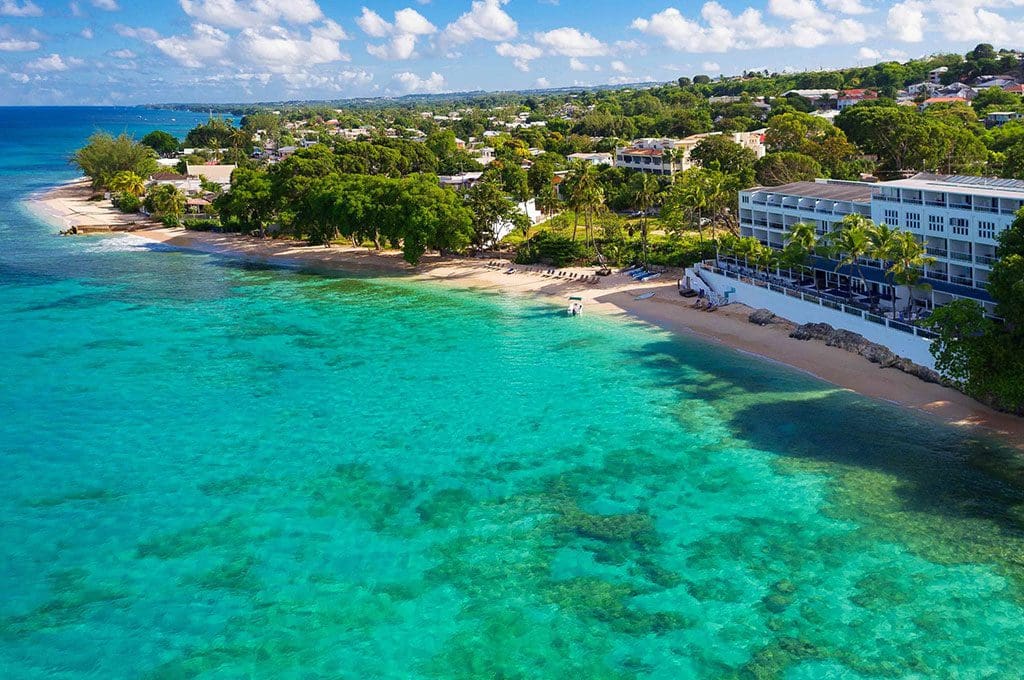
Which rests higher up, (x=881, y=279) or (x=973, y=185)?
(x=973, y=185)

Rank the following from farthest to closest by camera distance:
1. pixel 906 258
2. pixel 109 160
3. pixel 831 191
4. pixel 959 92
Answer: pixel 959 92 → pixel 109 160 → pixel 831 191 → pixel 906 258

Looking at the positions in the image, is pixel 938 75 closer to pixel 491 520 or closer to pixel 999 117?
pixel 999 117

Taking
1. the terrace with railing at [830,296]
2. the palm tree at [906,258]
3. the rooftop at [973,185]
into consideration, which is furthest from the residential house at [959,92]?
the palm tree at [906,258]

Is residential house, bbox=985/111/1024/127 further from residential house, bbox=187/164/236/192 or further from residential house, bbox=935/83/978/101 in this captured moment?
residential house, bbox=187/164/236/192

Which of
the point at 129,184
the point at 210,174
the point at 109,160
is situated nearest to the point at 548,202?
the point at 129,184

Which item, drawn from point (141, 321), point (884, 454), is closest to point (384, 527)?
point (884, 454)

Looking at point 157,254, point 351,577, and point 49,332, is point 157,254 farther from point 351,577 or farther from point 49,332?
point 351,577
